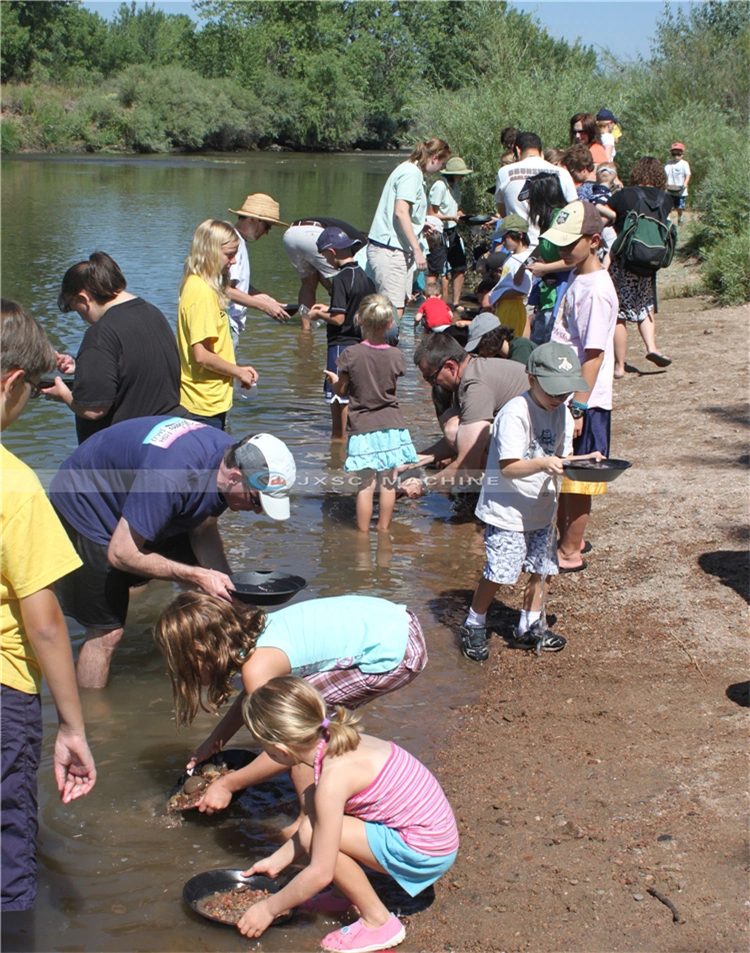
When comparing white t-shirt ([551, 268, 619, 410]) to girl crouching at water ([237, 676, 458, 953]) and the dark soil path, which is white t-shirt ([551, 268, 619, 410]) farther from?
girl crouching at water ([237, 676, 458, 953])

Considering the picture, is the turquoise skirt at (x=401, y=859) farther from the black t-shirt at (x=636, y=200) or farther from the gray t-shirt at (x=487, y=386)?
the black t-shirt at (x=636, y=200)

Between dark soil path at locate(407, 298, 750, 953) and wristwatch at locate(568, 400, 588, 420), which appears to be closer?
dark soil path at locate(407, 298, 750, 953)

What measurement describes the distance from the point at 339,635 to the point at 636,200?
6561 millimetres

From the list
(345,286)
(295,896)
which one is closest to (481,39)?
(345,286)

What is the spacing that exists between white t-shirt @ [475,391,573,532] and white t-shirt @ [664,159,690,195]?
39.4 feet

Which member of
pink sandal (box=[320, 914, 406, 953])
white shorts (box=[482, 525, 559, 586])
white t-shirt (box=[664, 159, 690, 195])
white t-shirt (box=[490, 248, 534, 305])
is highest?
white t-shirt (box=[664, 159, 690, 195])

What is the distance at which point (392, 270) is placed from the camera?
8.66 meters

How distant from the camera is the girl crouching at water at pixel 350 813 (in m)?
3.06

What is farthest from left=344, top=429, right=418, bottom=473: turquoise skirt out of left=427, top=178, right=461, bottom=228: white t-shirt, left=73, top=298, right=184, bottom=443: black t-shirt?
left=427, top=178, right=461, bottom=228: white t-shirt

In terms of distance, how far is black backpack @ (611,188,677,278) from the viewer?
343 inches

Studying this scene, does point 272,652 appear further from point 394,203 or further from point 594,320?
point 394,203

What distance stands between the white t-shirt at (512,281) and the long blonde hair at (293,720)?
5646 millimetres

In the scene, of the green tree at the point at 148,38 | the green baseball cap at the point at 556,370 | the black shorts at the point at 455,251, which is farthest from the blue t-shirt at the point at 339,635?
the green tree at the point at 148,38

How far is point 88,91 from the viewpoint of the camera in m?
56.3
